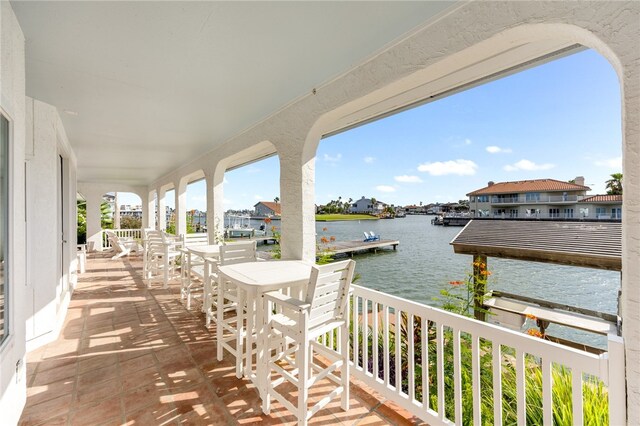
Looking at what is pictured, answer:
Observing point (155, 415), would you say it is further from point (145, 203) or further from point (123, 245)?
point (145, 203)

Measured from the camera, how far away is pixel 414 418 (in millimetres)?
1974

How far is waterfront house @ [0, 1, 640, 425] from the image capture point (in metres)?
1.36

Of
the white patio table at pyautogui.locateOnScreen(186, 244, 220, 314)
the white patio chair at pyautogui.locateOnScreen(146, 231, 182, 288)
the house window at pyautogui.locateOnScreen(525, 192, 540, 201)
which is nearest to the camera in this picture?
the white patio table at pyautogui.locateOnScreen(186, 244, 220, 314)

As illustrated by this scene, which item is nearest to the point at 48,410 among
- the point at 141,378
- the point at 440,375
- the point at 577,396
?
the point at 141,378

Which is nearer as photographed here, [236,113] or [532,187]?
[236,113]

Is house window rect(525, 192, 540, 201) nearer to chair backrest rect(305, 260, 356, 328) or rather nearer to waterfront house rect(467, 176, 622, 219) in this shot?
waterfront house rect(467, 176, 622, 219)

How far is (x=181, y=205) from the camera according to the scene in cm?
764

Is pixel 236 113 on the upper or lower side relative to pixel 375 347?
upper

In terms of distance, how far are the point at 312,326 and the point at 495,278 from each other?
2381 mm

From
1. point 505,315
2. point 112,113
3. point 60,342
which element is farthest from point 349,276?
point 505,315

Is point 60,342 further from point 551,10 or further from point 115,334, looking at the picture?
point 551,10

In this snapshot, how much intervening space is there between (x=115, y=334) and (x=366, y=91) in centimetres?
378

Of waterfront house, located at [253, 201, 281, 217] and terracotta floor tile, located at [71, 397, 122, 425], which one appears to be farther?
waterfront house, located at [253, 201, 281, 217]

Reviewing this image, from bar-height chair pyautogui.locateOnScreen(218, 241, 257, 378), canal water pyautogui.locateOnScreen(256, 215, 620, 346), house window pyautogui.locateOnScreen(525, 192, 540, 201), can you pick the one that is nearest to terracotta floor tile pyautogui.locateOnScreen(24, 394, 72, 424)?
bar-height chair pyautogui.locateOnScreen(218, 241, 257, 378)
